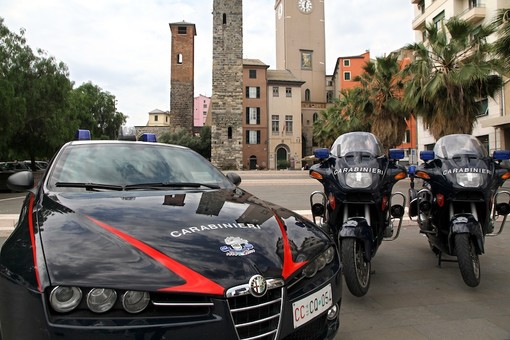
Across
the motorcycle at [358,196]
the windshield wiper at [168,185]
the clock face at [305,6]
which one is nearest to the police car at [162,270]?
the windshield wiper at [168,185]

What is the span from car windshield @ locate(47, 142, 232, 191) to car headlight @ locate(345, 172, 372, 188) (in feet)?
4.04

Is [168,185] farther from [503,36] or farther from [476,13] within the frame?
[476,13]

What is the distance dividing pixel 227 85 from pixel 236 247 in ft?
167

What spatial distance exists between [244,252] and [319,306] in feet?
1.81

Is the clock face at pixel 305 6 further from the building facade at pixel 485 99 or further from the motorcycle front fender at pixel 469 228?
the motorcycle front fender at pixel 469 228

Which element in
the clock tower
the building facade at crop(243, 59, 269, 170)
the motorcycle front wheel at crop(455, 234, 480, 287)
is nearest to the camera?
the motorcycle front wheel at crop(455, 234, 480, 287)

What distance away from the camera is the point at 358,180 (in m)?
3.86

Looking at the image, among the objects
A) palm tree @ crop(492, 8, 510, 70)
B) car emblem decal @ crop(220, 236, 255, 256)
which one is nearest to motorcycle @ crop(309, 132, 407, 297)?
car emblem decal @ crop(220, 236, 255, 256)

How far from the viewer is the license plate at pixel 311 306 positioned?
1.98 m

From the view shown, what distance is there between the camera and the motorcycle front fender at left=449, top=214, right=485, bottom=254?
12.5 ft

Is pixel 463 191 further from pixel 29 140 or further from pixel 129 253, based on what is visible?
pixel 29 140

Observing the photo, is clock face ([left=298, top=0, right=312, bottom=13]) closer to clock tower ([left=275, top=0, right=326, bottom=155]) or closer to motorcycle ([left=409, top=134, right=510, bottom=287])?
clock tower ([left=275, top=0, right=326, bottom=155])

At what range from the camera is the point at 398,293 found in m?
4.05

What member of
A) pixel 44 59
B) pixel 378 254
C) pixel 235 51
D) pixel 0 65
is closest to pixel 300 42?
pixel 235 51
